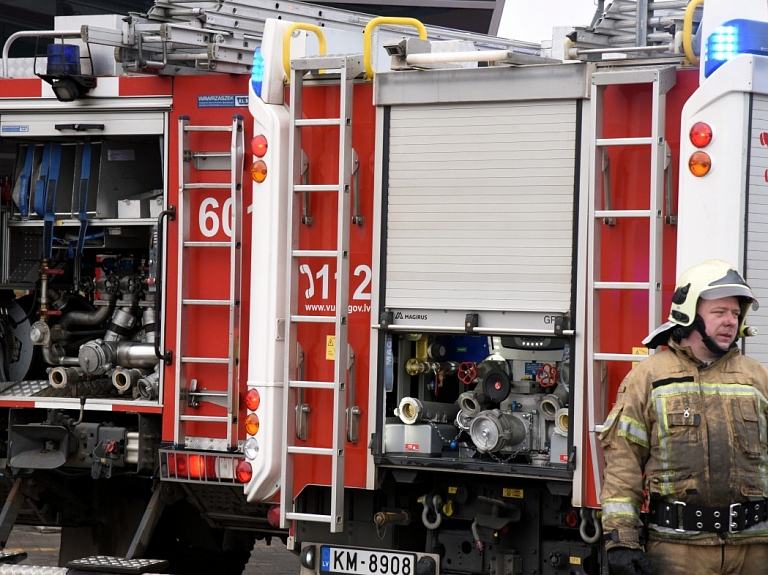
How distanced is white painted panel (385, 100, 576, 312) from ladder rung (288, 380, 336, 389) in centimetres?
50

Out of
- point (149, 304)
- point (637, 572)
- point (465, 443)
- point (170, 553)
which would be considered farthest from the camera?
point (170, 553)

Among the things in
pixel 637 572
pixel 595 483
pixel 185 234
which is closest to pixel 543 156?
pixel 595 483

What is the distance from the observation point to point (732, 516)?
4.85 metres

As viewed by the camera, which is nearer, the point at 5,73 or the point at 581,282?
the point at 581,282

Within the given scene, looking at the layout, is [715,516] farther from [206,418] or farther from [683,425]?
[206,418]

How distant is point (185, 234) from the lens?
7.93 meters

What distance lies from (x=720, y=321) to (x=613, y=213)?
3.70ft

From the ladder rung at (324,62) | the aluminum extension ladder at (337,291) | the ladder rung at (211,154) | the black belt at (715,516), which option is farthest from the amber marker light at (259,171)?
the black belt at (715,516)

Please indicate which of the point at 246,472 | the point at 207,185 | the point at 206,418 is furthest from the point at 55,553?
the point at 246,472

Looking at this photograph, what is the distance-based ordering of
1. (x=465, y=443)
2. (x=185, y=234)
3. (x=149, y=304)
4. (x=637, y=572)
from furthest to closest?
(x=149, y=304) → (x=185, y=234) → (x=465, y=443) → (x=637, y=572)

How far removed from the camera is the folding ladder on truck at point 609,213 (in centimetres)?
579

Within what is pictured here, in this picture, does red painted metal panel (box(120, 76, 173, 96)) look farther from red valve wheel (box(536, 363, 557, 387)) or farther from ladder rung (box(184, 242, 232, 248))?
red valve wheel (box(536, 363, 557, 387))

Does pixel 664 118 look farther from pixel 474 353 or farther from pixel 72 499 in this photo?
pixel 72 499

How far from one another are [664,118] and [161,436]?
375cm
